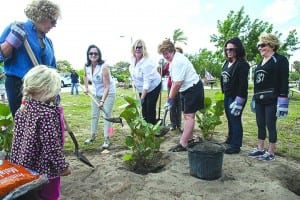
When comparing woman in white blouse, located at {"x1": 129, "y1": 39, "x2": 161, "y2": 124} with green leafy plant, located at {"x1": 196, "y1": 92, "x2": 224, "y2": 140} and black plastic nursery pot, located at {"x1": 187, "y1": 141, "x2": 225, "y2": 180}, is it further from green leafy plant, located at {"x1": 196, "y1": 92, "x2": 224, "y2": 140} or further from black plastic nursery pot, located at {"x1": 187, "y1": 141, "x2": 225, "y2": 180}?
black plastic nursery pot, located at {"x1": 187, "y1": 141, "x2": 225, "y2": 180}

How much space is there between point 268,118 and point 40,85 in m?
2.99

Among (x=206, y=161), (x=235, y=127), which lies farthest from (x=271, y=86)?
(x=206, y=161)

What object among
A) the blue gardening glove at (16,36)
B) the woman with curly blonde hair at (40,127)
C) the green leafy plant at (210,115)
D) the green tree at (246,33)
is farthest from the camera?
the green tree at (246,33)

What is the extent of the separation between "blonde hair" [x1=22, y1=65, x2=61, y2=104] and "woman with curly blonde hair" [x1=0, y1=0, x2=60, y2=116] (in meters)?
0.67

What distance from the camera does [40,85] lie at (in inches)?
82.4

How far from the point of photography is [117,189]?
3.22 meters

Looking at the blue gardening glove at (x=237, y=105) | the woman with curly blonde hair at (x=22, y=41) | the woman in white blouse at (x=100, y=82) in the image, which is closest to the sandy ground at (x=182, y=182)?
the blue gardening glove at (x=237, y=105)

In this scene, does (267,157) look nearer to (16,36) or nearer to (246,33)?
(16,36)

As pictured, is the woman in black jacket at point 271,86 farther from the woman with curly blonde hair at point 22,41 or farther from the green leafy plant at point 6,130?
the green leafy plant at point 6,130

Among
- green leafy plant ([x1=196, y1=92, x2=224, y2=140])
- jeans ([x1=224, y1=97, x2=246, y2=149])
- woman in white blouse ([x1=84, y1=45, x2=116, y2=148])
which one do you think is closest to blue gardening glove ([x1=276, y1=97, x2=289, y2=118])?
jeans ([x1=224, y1=97, x2=246, y2=149])

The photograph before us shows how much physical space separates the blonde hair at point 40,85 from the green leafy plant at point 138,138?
159 cm

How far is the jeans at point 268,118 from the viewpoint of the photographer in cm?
405

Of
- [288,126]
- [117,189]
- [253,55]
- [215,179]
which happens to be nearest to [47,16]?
[117,189]

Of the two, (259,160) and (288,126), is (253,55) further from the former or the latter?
(259,160)
